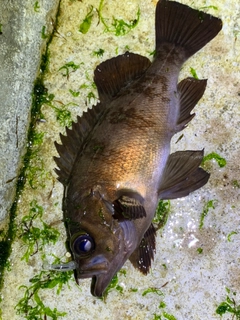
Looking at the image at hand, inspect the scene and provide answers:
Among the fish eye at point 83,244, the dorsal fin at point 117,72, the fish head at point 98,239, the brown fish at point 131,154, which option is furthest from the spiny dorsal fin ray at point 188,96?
the fish eye at point 83,244

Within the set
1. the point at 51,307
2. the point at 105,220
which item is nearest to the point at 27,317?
the point at 51,307

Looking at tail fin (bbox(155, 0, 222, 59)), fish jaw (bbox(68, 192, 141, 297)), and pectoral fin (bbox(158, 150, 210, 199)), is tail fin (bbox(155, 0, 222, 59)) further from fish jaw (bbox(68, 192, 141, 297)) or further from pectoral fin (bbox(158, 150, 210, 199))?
fish jaw (bbox(68, 192, 141, 297))

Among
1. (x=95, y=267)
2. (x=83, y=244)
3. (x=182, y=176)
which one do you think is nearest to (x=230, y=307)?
(x=182, y=176)

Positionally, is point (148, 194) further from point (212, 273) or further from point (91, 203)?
point (212, 273)

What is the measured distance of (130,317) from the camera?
3.22m

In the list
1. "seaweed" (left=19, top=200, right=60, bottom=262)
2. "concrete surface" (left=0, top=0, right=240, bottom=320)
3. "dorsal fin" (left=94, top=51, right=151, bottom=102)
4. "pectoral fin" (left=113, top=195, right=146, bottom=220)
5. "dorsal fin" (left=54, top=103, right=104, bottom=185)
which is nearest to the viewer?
"pectoral fin" (left=113, top=195, right=146, bottom=220)

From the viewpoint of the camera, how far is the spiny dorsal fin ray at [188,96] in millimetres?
→ 3047

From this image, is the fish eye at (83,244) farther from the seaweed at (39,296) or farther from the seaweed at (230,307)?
the seaweed at (230,307)

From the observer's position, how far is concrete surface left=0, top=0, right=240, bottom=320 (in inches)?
125

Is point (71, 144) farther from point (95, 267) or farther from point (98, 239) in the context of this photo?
point (95, 267)

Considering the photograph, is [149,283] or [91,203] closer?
[91,203]

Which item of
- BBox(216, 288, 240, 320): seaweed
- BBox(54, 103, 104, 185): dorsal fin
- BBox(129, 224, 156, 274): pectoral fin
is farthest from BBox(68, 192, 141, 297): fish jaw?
BBox(216, 288, 240, 320): seaweed

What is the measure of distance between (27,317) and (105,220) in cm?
119

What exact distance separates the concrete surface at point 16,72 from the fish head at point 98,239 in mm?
867
